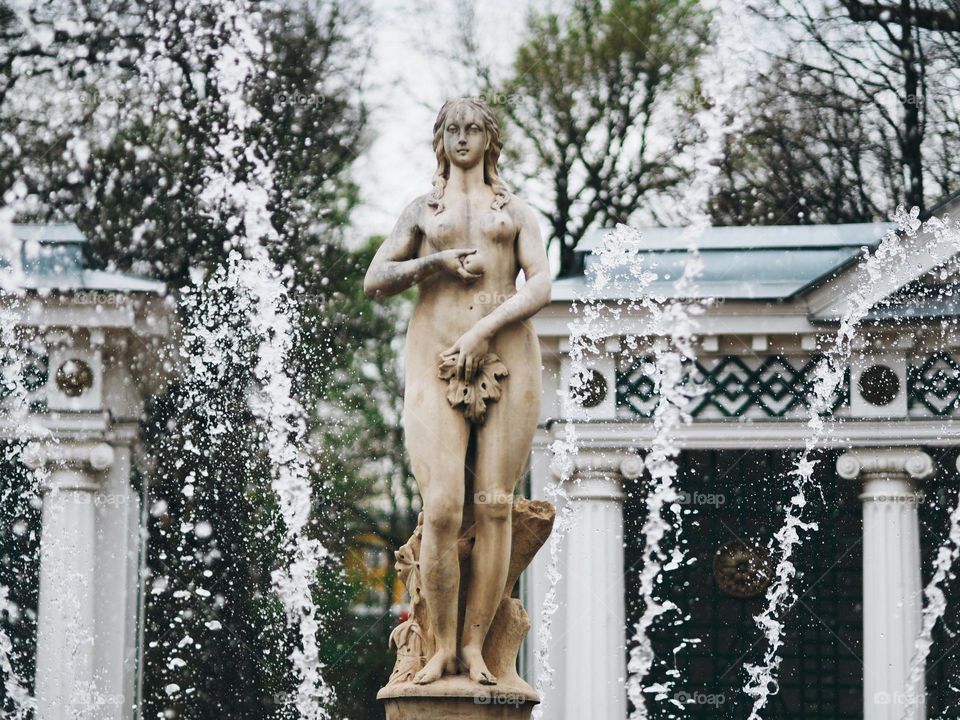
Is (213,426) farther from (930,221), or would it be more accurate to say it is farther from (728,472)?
(930,221)

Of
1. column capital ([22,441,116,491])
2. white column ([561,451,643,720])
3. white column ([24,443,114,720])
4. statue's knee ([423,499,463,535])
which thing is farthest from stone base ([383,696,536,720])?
column capital ([22,441,116,491])

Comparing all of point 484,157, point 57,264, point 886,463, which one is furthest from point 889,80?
point 484,157

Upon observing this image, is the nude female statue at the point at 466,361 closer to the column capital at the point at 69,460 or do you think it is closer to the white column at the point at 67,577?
the column capital at the point at 69,460

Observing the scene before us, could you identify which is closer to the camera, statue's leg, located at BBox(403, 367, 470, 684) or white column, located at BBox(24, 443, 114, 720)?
statue's leg, located at BBox(403, 367, 470, 684)

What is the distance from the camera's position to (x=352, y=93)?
2767cm

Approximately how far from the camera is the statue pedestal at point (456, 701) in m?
8.80

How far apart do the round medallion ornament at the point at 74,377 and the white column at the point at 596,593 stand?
4663 mm

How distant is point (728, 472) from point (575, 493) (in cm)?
148

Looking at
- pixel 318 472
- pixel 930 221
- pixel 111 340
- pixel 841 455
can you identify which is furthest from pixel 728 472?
pixel 318 472

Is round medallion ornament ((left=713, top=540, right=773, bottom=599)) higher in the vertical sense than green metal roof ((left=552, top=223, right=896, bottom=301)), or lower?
lower

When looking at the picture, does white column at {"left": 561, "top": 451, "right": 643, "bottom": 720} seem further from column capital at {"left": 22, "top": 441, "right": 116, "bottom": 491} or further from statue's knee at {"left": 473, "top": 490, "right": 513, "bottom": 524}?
statue's knee at {"left": 473, "top": 490, "right": 513, "bottom": 524}

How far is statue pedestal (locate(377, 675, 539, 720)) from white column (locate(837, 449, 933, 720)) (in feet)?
30.6

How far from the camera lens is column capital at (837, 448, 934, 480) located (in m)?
17.9

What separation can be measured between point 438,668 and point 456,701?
Result: 0.20m
